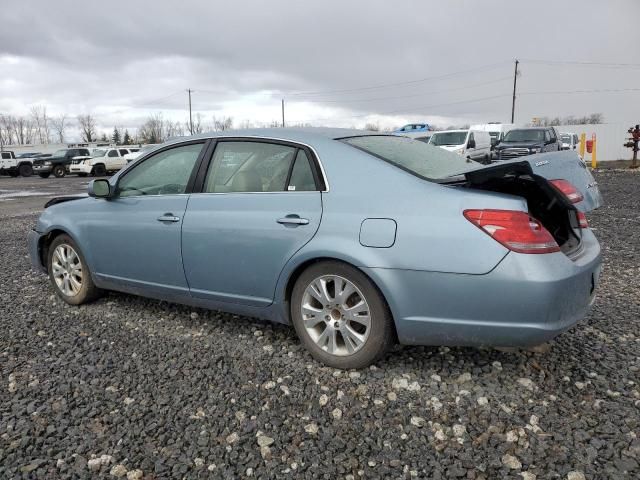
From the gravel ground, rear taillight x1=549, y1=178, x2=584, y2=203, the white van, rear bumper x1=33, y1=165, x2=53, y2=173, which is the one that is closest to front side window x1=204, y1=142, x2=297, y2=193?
the gravel ground

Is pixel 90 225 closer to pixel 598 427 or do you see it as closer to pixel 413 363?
pixel 413 363

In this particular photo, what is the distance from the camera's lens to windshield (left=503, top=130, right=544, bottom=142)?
20.9 metres

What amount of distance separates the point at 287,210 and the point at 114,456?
158 cm

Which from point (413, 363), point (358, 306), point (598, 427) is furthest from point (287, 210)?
point (598, 427)

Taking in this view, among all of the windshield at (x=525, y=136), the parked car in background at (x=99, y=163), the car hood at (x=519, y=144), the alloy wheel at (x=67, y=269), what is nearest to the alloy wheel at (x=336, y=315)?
the alloy wheel at (x=67, y=269)

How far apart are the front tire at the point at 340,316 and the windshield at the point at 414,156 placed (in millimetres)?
717

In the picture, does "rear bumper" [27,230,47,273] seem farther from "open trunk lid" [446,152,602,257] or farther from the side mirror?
"open trunk lid" [446,152,602,257]

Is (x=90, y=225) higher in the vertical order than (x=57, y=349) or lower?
higher

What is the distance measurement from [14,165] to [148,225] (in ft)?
112

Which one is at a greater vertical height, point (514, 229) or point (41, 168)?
point (514, 229)

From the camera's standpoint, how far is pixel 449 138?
67.9 feet

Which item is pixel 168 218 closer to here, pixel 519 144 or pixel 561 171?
pixel 561 171

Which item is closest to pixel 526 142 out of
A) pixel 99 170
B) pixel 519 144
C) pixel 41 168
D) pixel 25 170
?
pixel 519 144

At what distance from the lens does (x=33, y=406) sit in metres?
2.74
